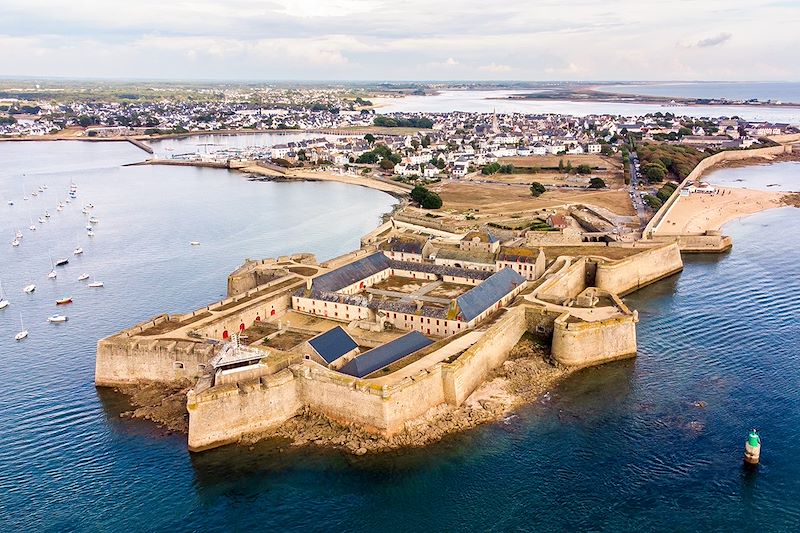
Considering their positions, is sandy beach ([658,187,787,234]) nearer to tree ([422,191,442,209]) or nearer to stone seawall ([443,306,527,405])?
tree ([422,191,442,209])

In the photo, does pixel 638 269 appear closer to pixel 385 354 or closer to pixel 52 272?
pixel 385 354

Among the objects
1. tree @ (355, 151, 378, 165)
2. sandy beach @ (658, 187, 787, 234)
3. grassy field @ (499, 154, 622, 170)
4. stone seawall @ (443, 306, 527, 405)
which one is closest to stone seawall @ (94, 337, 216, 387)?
stone seawall @ (443, 306, 527, 405)

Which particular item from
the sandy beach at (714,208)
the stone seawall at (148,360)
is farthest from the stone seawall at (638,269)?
the stone seawall at (148,360)

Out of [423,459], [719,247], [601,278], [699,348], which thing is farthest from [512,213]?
[423,459]

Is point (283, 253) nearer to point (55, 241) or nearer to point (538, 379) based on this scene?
point (55, 241)

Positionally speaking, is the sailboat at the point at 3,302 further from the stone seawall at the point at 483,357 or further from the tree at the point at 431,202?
the tree at the point at 431,202
